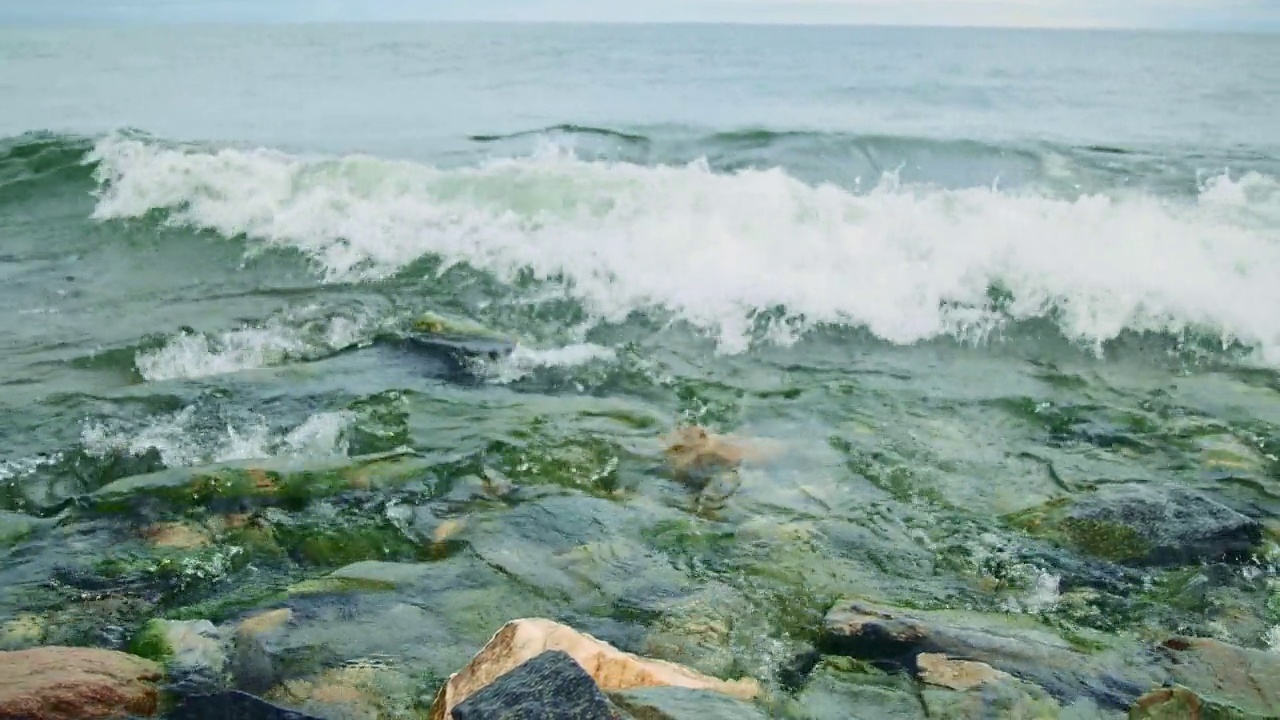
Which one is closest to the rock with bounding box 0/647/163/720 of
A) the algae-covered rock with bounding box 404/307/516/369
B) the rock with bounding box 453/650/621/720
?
the rock with bounding box 453/650/621/720

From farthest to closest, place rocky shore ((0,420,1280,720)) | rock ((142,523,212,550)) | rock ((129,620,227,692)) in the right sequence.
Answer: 1. rock ((142,523,212,550))
2. rock ((129,620,227,692))
3. rocky shore ((0,420,1280,720))

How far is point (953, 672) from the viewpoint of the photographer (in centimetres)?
361

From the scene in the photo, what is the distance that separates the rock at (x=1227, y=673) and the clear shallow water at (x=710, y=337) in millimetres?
402

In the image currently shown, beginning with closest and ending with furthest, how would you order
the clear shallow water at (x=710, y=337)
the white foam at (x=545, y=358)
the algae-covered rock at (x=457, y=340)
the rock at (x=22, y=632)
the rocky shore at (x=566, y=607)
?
the rocky shore at (x=566, y=607) < the rock at (x=22, y=632) < the clear shallow water at (x=710, y=337) < the white foam at (x=545, y=358) < the algae-covered rock at (x=457, y=340)

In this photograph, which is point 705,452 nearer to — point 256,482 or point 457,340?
point 256,482

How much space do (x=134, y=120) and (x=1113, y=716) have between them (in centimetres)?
2603

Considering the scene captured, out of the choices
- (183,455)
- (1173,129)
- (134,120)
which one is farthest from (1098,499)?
(134,120)

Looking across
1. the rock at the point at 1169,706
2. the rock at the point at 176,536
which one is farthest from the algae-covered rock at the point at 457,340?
the rock at the point at 1169,706

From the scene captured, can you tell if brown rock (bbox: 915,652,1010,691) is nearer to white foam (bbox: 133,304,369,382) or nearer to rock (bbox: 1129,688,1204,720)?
rock (bbox: 1129,688,1204,720)

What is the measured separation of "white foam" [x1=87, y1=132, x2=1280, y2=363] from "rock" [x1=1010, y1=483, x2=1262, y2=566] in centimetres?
366

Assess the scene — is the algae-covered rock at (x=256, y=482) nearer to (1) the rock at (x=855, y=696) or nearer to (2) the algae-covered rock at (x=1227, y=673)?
(1) the rock at (x=855, y=696)

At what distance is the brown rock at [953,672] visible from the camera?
3539 millimetres

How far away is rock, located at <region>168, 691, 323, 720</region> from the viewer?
3.07 metres

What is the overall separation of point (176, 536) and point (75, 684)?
1.65 m
